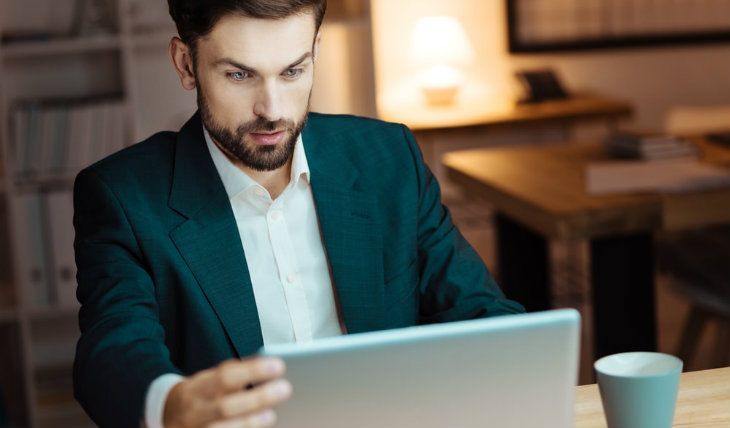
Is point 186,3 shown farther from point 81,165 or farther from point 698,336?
point 698,336

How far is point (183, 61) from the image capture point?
133 centimetres

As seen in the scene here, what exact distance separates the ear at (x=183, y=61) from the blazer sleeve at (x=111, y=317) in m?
0.19

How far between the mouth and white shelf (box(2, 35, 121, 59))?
1708mm

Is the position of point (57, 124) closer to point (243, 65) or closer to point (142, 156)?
point (142, 156)

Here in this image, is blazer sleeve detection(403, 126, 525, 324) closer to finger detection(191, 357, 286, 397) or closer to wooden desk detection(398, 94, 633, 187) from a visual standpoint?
finger detection(191, 357, 286, 397)

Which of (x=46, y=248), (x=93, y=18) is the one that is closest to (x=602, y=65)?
(x=93, y=18)

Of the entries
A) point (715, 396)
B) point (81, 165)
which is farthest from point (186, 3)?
point (81, 165)

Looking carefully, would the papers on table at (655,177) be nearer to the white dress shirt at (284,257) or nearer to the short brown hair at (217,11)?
the white dress shirt at (284,257)

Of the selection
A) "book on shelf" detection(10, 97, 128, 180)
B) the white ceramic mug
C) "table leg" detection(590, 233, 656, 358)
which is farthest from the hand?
"book on shelf" detection(10, 97, 128, 180)

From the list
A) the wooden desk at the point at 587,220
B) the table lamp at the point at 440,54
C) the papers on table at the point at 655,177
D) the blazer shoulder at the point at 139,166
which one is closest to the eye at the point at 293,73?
the blazer shoulder at the point at 139,166

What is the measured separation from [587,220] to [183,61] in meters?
1.24

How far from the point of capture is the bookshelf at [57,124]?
2.82 meters

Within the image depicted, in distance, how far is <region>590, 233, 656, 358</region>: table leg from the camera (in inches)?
101

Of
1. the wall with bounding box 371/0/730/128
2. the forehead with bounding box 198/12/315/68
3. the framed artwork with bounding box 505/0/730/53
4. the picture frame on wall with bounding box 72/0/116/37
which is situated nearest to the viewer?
the forehead with bounding box 198/12/315/68
